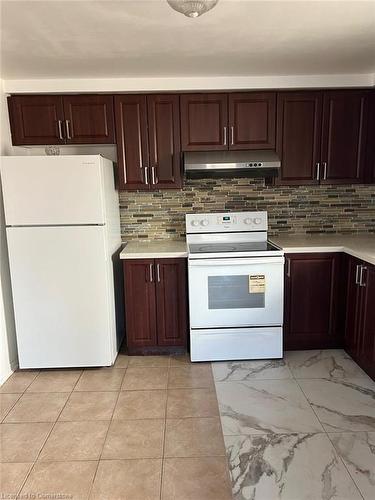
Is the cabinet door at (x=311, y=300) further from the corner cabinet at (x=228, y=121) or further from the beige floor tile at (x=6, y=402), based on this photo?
the beige floor tile at (x=6, y=402)

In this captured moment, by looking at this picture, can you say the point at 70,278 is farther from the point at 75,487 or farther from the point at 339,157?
the point at 339,157

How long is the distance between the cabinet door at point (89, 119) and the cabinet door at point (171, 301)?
1140 mm

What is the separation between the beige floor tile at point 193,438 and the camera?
191cm

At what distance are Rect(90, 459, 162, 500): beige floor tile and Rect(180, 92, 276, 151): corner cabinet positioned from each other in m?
2.27

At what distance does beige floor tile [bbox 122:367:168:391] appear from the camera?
2.58 m

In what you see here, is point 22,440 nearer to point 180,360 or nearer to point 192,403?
point 192,403

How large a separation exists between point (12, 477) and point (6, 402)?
0.74 meters

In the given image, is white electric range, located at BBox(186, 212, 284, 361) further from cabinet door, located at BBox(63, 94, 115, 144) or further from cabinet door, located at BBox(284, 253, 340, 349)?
cabinet door, located at BBox(63, 94, 115, 144)

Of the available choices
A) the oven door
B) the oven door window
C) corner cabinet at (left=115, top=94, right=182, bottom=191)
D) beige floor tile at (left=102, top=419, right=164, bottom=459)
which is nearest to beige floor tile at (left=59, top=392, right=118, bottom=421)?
beige floor tile at (left=102, top=419, right=164, bottom=459)

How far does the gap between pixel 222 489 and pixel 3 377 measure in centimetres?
183

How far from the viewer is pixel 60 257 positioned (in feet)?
8.72

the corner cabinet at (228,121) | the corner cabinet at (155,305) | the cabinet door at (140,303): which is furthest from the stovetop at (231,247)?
the corner cabinet at (228,121)

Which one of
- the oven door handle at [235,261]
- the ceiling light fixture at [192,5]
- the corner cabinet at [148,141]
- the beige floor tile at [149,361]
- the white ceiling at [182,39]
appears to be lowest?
the beige floor tile at [149,361]

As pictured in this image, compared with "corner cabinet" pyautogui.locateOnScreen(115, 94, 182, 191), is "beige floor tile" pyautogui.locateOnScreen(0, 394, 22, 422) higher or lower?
lower
